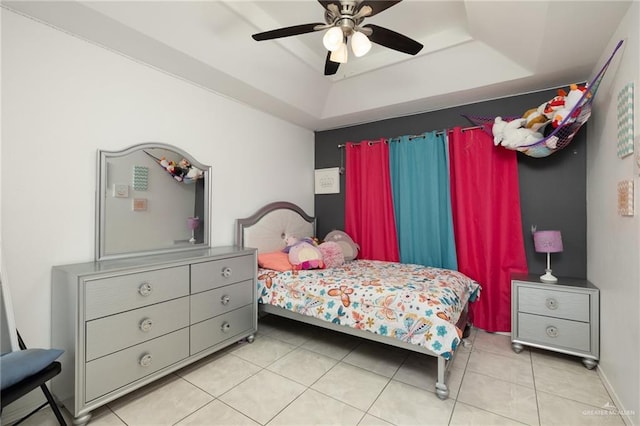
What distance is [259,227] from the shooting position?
3088 mm

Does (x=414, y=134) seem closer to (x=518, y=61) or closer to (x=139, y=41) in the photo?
(x=518, y=61)

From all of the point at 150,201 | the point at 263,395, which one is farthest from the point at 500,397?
the point at 150,201

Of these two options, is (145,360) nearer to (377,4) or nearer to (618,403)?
(377,4)

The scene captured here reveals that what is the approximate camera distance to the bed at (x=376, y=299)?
1879 millimetres

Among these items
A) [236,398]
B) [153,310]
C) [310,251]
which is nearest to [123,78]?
[153,310]

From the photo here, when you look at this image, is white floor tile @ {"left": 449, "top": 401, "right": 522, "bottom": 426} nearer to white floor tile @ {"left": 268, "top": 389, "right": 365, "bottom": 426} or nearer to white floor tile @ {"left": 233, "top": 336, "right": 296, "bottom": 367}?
white floor tile @ {"left": 268, "top": 389, "right": 365, "bottom": 426}

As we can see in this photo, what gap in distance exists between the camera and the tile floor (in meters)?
1.64

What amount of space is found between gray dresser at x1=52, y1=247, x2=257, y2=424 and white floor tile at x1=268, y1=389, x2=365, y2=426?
834 mm

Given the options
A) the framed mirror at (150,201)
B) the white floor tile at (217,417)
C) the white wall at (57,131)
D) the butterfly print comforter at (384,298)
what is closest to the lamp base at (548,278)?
the butterfly print comforter at (384,298)

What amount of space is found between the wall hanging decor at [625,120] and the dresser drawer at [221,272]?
2.65 m

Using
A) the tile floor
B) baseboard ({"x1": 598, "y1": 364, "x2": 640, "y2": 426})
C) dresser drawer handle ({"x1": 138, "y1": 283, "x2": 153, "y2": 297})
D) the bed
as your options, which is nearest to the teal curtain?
the bed

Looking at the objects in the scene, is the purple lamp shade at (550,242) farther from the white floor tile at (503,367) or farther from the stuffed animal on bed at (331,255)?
the stuffed animal on bed at (331,255)

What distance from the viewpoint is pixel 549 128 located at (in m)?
2.44

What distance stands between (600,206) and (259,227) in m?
2.94
